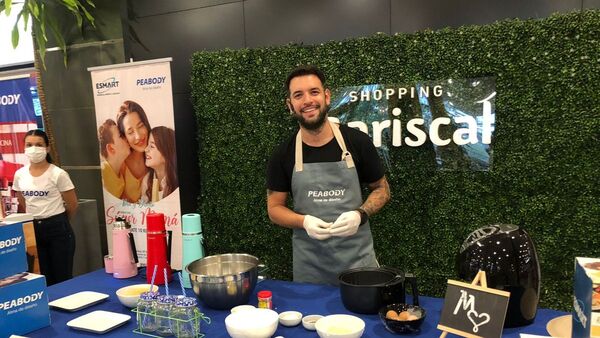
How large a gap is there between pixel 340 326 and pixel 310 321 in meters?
0.13

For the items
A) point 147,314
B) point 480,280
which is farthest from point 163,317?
point 480,280

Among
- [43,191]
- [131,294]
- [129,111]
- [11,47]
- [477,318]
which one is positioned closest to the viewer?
[477,318]

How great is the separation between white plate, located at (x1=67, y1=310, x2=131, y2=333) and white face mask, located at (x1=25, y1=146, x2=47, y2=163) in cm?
252

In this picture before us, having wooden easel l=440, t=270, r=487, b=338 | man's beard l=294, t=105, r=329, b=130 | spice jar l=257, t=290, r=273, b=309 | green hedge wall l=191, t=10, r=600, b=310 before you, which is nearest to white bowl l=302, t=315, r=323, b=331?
spice jar l=257, t=290, r=273, b=309

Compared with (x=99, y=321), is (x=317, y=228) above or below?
above

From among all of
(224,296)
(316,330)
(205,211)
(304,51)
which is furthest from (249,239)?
(316,330)

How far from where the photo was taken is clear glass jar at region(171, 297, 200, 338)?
1450mm

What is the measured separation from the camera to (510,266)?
1355 mm

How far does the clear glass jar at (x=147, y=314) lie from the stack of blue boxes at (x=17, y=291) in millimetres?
391

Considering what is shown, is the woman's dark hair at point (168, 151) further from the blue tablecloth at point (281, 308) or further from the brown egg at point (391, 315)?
the brown egg at point (391, 315)

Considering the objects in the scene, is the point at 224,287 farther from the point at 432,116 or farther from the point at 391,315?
the point at 432,116

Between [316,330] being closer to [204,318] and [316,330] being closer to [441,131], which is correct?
[204,318]

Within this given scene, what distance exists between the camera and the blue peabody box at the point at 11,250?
1604mm

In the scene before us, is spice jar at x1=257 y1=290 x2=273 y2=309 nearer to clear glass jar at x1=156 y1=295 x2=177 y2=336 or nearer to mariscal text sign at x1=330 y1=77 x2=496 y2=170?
clear glass jar at x1=156 y1=295 x2=177 y2=336
